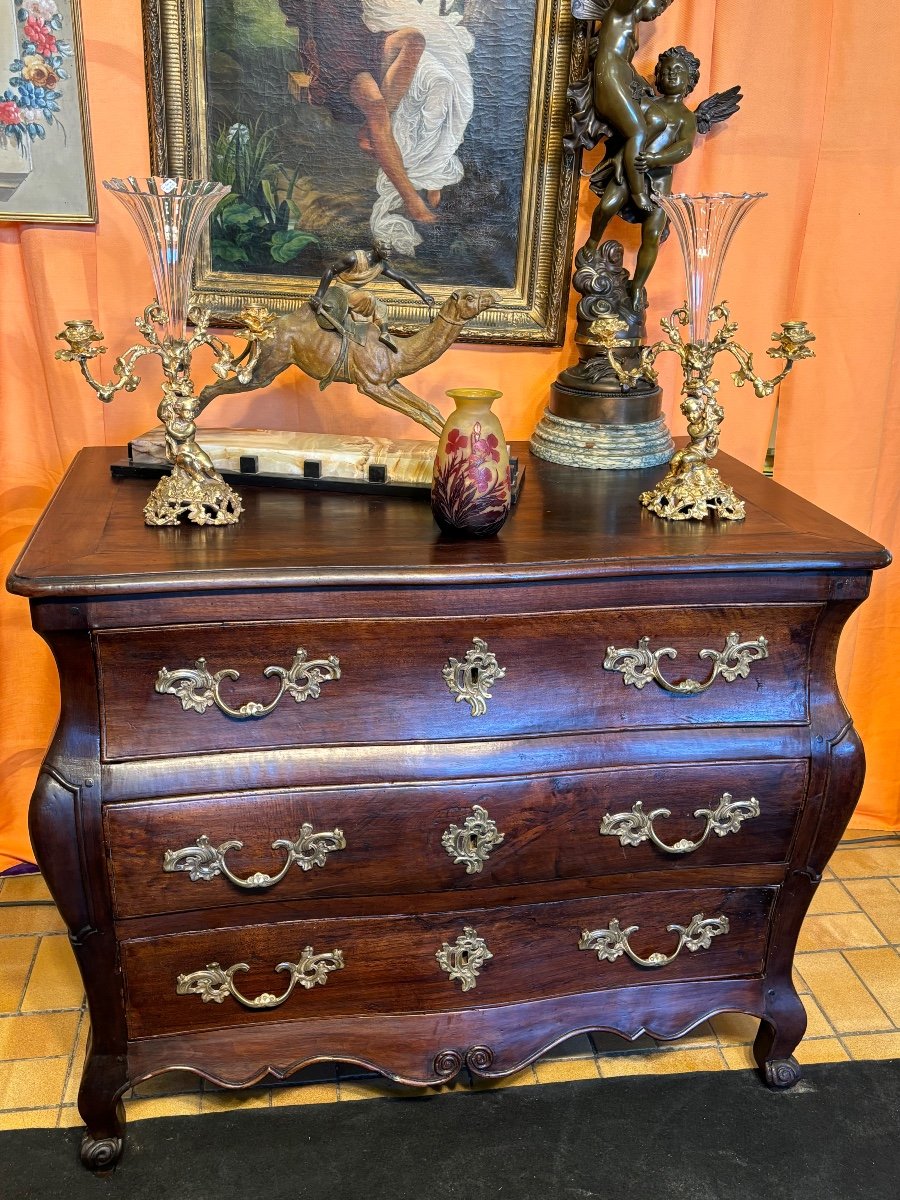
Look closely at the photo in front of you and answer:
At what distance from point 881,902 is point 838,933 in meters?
0.19

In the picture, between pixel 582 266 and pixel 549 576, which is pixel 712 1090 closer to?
pixel 549 576

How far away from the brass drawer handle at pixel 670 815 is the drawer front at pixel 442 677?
146 millimetres

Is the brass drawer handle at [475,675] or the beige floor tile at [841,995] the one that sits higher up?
the brass drawer handle at [475,675]

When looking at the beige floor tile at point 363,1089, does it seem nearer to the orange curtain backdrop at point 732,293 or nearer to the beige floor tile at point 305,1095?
the beige floor tile at point 305,1095

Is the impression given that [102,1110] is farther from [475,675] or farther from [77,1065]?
[475,675]

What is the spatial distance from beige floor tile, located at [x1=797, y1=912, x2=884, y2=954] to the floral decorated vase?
1421 millimetres

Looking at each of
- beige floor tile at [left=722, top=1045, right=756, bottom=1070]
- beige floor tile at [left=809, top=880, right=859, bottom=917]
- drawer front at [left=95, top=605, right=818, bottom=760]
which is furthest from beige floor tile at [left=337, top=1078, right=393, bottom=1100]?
beige floor tile at [left=809, top=880, right=859, bottom=917]

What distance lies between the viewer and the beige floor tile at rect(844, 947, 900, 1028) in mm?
2162

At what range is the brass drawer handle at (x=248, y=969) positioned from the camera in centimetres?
164

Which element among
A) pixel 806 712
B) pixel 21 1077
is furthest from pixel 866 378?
pixel 21 1077

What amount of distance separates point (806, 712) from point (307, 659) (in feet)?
2.79

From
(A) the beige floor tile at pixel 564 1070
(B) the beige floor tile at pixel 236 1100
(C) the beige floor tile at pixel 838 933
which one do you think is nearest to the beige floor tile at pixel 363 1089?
(B) the beige floor tile at pixel 236 1100

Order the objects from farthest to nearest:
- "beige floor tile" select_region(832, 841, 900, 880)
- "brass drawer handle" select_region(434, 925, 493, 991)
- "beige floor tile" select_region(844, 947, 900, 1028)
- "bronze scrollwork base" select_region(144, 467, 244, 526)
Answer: "beige floor tile" select_region(832, 841, 900, 880) < "beige floor tile" select_region(844, 947, 900, 1028) < "brass drawer handle" select_region(434, 925, 493, 991) < "bronze scrollwork base" select_region(144, 467, 244, 526)

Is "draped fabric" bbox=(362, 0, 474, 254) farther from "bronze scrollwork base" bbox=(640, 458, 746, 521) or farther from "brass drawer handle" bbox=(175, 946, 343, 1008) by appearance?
"brass drawer handle" bbox=(175, 946, 343, 1008)
